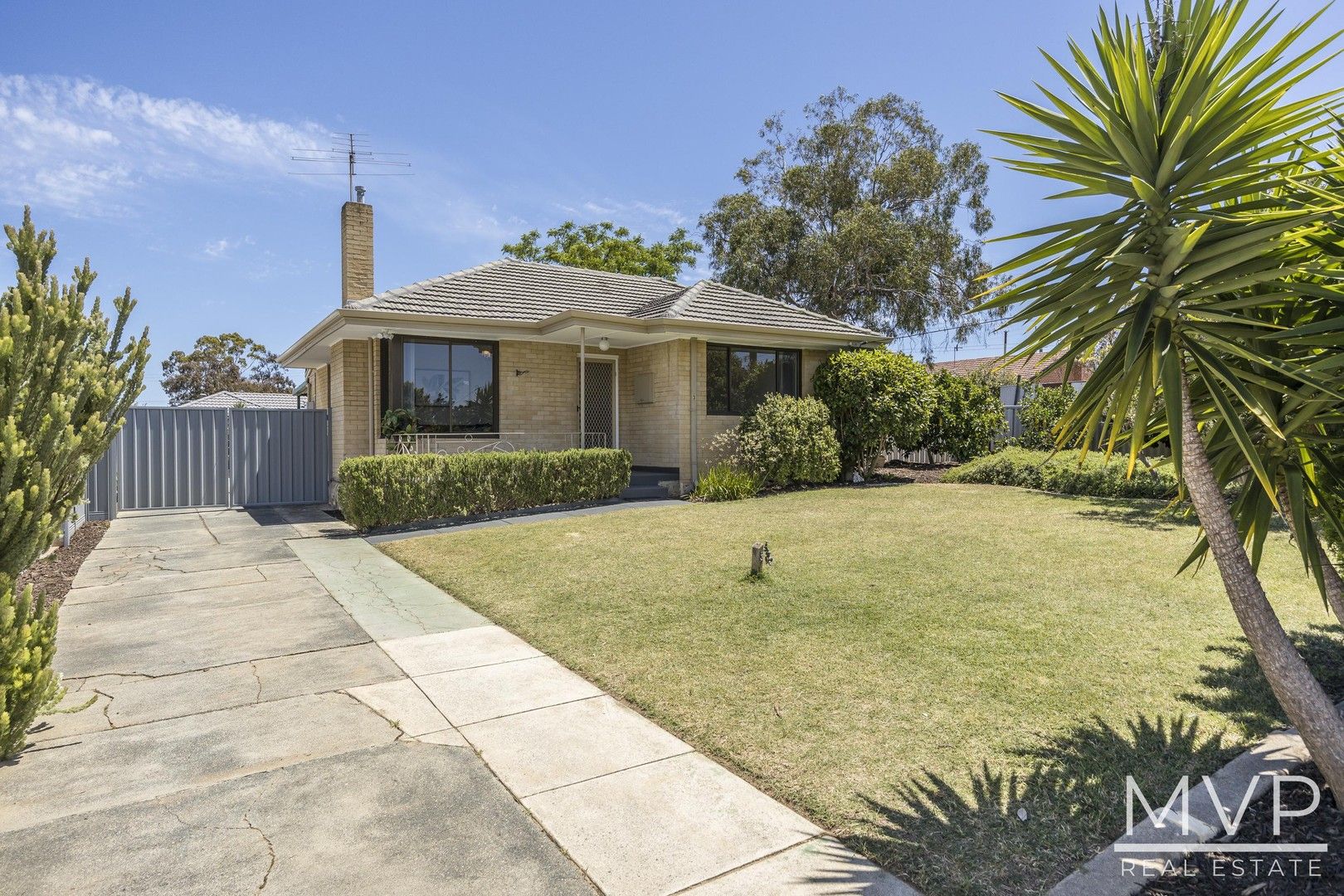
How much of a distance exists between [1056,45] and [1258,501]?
7.99 ft

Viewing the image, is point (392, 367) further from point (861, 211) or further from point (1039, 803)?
point (861, 211)

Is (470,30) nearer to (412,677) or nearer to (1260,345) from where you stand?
(412,677)

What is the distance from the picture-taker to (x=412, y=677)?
478cm

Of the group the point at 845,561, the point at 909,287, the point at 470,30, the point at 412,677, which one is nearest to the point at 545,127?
the point at 470,30

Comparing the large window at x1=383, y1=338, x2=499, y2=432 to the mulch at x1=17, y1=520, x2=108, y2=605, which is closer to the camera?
the mulch at x1=17, y1=520, x2=108, y2=605

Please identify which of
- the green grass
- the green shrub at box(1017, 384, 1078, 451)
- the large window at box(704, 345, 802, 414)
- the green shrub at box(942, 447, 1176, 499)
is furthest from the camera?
the green shrub at box(1017, 384, 1078, 451)

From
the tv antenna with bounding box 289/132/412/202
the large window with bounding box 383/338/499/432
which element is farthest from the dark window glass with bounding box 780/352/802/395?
the tv antenna with bounding box 289/132/412/202

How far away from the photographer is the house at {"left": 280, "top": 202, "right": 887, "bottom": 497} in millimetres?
13695

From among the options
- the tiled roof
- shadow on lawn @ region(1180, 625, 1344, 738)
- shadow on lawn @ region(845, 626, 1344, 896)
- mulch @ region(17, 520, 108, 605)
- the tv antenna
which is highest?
the tv antenna

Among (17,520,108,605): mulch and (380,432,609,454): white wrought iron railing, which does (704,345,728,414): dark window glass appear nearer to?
(380,432,609,454): white wrought iron railing

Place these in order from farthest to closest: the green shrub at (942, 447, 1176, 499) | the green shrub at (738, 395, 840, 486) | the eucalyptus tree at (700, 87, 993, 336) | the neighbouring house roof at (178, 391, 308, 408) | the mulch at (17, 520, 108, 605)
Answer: the neighbouring house roof at (178, 391, 308, 408)
the eucalyptus tree at (700, 87, 993, 336)
the green shrub at (738, 395, 840, 486)
the green shrub at (942, 447, 1176, 499)
the mulch at (17, 520, 108, 605)

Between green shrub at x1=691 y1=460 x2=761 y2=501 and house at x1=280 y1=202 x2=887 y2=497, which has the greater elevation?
house at x1=280 y1=202 x2=887 y2=497

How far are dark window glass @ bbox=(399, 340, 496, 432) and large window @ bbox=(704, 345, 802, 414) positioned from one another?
4.85 meters

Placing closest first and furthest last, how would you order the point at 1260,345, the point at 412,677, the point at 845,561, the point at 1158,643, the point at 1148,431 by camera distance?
1. the point at 1260,345
2. the point at 1148,431
3. the point at 412,677
4. the point at 1158,643
5. the point at 845,561
